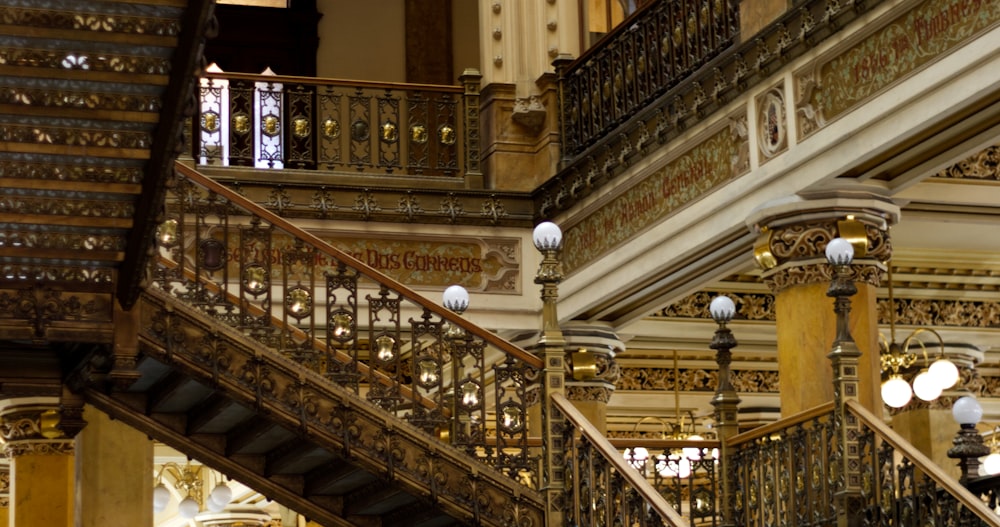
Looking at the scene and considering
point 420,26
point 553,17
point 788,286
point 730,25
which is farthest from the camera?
point 420,26

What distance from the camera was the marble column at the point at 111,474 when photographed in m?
9.77

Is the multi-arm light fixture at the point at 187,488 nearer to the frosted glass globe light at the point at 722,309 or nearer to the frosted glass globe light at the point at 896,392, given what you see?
the frosted glass globe light at the point at 896,392

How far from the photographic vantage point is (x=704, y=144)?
10984 millimetres

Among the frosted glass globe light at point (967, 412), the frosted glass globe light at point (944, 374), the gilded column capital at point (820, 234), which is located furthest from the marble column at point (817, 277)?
the frosted glass globe light at point (944, 374)

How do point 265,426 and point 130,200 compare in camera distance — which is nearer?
point 130,200

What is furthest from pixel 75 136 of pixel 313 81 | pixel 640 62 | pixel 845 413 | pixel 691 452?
pixel 313 81

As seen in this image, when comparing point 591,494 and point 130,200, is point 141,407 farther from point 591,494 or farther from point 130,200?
point 591,494

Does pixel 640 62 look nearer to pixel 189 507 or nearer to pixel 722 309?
pixel 722 309

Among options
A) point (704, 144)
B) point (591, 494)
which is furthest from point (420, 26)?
point (591, 494)

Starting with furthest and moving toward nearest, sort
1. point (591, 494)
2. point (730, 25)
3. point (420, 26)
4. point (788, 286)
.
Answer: point (420, 26) < point (730, 25) < point (788, 286) < point (591, 494)

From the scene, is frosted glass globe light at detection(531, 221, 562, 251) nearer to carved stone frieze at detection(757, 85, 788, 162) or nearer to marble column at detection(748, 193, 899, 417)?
marble column at detection(748, 193, 899, 417)

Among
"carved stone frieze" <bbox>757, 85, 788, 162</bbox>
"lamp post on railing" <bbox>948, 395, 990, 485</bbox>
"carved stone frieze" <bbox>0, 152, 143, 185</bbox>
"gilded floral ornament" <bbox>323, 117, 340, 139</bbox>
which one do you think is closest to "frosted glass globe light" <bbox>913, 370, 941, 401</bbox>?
"carved stone frieze" <bbox>757, 85, 788, 162</bbox>

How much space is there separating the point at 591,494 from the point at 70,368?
2622mm

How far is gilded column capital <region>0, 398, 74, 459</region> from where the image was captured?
9.38 meters
